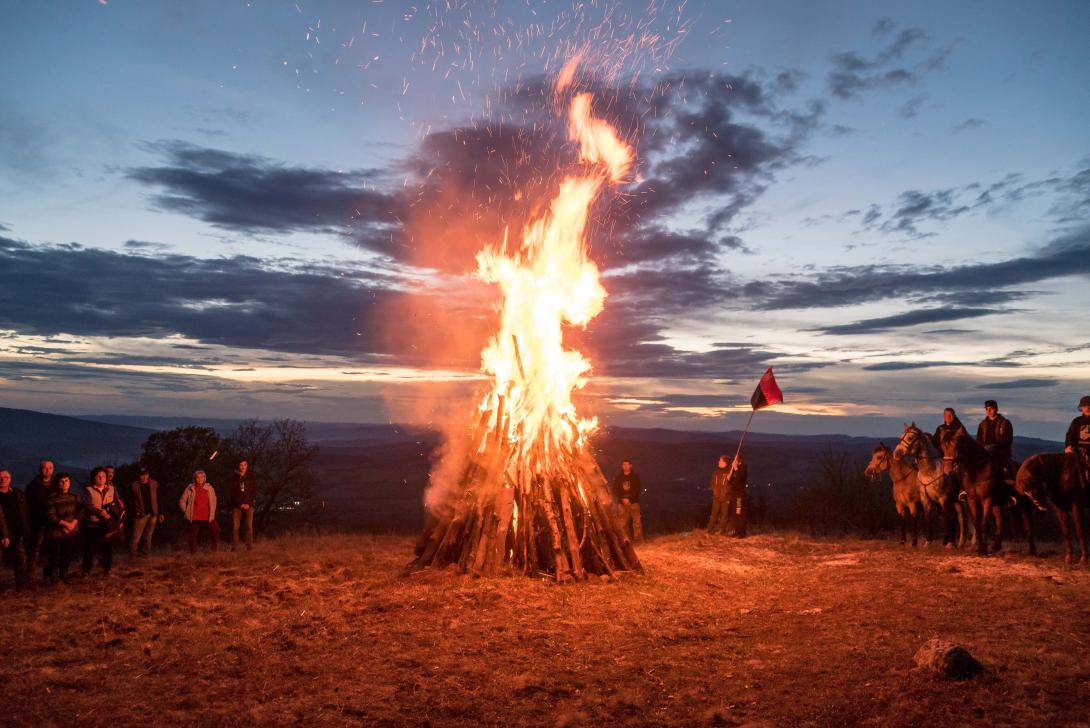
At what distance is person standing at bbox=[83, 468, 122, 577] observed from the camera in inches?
462

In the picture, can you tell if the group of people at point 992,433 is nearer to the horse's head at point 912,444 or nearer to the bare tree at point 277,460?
the horse's head at point 912,444

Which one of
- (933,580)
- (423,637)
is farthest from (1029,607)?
(423,637)

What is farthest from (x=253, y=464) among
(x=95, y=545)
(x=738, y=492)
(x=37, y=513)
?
(x=738, y=492)

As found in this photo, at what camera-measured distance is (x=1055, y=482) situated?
1214 cm

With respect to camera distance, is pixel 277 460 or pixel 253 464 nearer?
pixel 253 464

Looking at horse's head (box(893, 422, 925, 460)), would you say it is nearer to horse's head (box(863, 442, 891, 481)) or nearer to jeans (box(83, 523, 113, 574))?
horse's head (box(863, 442, 891, 481))

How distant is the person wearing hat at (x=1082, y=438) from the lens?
1201 cm

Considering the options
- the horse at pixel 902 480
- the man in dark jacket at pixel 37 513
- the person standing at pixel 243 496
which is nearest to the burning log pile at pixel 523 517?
the person standing at pixel 243 496

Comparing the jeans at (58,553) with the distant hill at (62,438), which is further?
the distant hill at (62,438)

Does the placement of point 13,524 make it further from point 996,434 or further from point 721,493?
point 996,434

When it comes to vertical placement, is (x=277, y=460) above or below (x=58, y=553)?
above

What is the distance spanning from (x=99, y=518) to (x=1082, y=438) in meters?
15.3

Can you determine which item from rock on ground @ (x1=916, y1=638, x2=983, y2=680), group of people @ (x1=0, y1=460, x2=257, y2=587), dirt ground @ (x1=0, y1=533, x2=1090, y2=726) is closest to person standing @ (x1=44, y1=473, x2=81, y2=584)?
group of people @ (x1=0, y1=460, x2=257, y2=587)

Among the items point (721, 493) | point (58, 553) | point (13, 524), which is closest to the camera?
point (13, 524)
